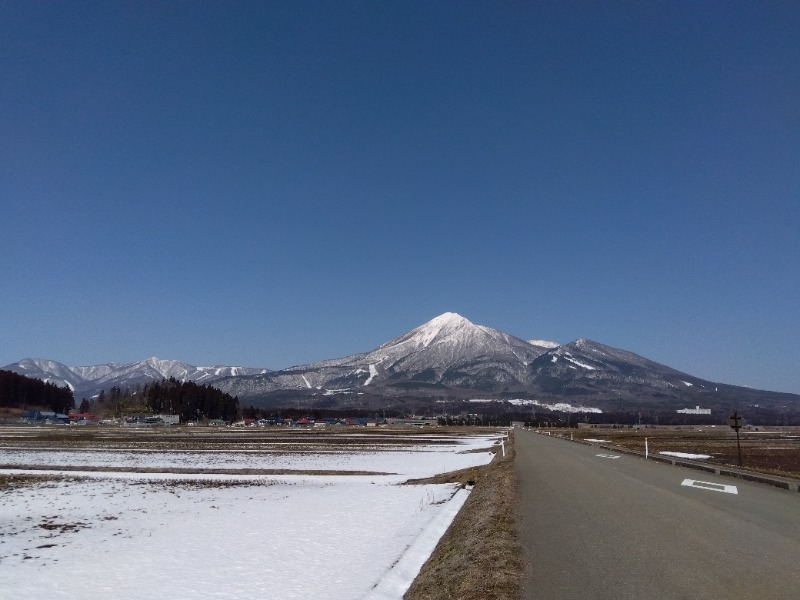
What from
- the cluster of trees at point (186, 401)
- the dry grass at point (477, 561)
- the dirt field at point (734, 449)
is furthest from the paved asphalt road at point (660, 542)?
the cluster of trees at point (186, 401)

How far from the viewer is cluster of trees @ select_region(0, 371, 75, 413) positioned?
545 ft

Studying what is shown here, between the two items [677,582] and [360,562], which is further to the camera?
[360,562]

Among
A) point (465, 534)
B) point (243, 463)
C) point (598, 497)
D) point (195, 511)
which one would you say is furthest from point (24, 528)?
point (243, 463)

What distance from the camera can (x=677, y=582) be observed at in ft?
24.3

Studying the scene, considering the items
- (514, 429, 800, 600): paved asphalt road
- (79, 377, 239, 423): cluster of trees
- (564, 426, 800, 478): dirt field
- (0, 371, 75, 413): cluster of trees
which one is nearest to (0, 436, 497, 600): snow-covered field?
(514, 429, 800, 600): paved asphalt road

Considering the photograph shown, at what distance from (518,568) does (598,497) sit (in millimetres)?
8424

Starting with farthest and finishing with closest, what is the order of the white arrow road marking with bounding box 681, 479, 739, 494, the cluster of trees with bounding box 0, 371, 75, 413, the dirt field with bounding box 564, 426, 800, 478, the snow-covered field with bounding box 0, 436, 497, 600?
the cluster of trees with bounding box 0, 371, 75, 413 → the dirt field with bounding box 564, 426, 800, 478 → the white arrow road marking with bounding box 681, 479, 739, 494 → the snow-covered field with bounding box 0, 436, 497, 600

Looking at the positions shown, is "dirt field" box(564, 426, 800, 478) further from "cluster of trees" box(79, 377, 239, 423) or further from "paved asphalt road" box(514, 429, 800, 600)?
"cluster of trees" box(79, 377, 239, 423)

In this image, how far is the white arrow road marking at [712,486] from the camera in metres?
17.8

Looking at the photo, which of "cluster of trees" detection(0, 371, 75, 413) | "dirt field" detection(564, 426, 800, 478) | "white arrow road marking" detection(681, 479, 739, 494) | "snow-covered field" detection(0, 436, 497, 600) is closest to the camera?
"snow-covered field" detection(0, 436, 497, 600)

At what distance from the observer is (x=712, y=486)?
1892 centimetres

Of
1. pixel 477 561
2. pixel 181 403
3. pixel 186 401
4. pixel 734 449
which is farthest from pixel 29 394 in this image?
pixel 477 561

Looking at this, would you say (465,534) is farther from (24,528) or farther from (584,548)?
(24,528)

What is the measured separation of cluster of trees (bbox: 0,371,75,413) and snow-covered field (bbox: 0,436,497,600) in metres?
169
